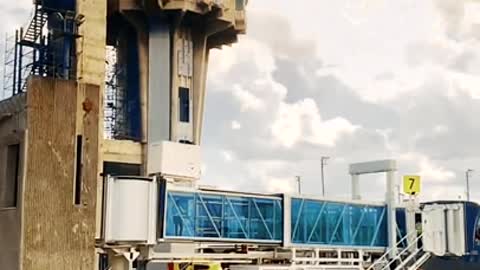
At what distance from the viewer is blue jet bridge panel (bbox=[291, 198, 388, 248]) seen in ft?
145

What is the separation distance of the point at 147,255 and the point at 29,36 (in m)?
16.0

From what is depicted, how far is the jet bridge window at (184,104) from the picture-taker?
7106 centimetres

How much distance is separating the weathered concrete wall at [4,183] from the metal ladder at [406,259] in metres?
22.1

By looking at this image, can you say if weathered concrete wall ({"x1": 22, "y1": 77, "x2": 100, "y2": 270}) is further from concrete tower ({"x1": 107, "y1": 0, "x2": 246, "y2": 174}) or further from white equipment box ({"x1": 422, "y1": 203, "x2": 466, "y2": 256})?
concrete tower ({"x1": 107, "y1": 0, "x2": 246, "y2": 174})

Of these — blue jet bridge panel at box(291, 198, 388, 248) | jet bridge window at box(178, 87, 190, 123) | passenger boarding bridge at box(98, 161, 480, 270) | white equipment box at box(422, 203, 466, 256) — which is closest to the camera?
passenger boarding bridge at box(98, 161, 480, 270)

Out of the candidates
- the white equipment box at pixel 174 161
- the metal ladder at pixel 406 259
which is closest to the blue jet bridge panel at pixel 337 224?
the metal ladder at pixel 406 259

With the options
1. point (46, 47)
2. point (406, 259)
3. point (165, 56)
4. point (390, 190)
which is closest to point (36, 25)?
point (46, 47)

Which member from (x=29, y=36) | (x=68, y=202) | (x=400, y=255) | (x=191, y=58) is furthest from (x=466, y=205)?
(x=191, y=58)

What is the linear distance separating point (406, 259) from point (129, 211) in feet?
60.0

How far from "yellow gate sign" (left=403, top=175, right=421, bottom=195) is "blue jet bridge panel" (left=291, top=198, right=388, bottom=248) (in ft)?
5.84

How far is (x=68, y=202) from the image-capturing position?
3328cm

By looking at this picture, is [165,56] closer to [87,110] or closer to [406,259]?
[406,259]

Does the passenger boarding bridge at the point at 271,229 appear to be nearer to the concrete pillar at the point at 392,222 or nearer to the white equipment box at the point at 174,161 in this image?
the concrete pillar at the point at 392,222

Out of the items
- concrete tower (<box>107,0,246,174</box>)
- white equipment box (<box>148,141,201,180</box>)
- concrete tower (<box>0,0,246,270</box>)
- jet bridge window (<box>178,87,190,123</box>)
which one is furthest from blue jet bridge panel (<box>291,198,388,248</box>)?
jet bridge window (<box>178,87,190,123</box>)
